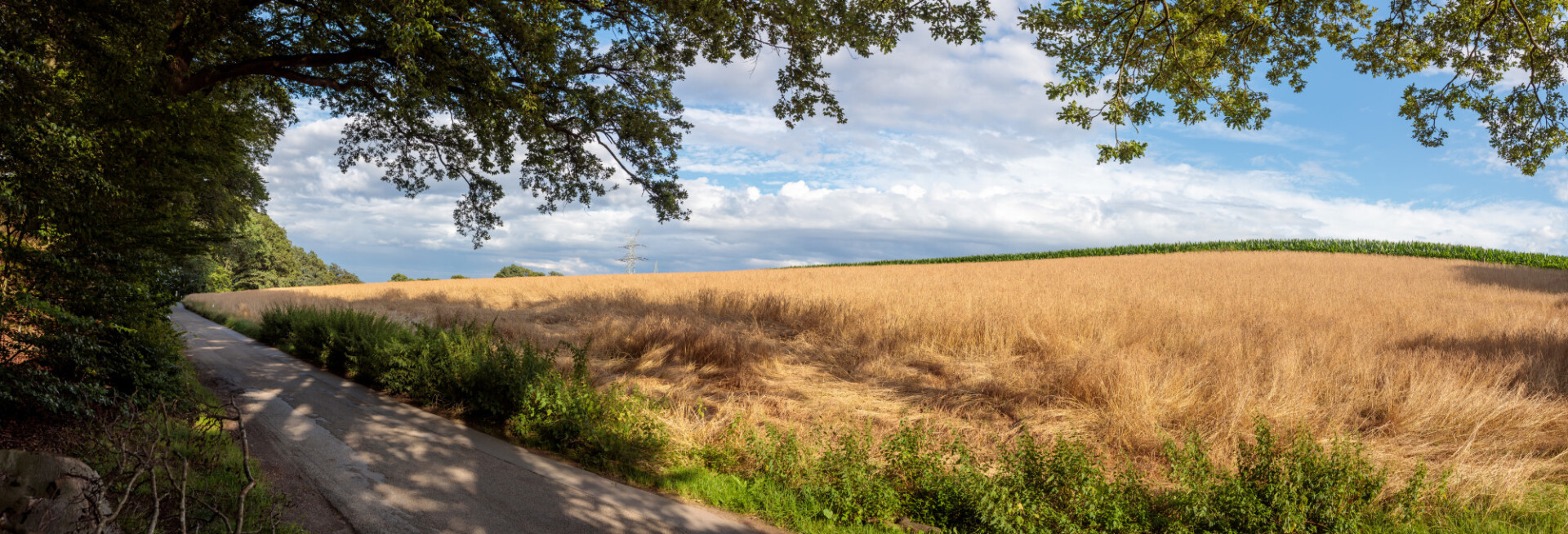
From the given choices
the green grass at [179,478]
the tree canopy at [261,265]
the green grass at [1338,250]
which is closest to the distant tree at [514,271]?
the tree canopy at [261,265]

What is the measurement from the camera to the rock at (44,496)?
359cm

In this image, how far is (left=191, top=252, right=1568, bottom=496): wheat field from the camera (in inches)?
255

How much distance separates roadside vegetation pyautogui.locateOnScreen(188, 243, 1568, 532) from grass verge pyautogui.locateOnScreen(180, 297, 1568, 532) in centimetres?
2

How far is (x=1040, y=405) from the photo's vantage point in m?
7.59

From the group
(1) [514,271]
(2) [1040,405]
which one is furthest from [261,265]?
(2) [1040,405]

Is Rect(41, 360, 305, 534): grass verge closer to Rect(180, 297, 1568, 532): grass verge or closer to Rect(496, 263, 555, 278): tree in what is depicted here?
Rect(180, 297, 1568, 532): grass verge

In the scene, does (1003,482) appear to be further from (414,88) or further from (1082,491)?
(414,88)

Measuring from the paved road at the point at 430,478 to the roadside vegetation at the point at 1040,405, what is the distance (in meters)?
0.41

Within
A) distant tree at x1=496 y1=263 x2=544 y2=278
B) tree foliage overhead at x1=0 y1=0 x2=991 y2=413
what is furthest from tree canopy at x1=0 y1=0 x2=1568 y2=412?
distant tree at x1=496 y1=263 x2=544 y2=278

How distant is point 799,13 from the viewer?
28.8 feet

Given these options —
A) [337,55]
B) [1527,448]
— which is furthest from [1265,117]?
[337,55]

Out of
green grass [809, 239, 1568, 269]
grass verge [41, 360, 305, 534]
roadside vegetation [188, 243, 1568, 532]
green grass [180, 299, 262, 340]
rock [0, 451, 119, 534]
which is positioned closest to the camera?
rock [0, 451, 119, 534]

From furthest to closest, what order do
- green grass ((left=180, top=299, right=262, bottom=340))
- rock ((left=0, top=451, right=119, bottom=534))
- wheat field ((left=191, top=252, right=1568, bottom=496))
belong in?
green grass ((left=180, top=299, right=262, bottom=340))
wheat field ((left=191, top=252, right=1568, bottom=496))
rock ((left=0, top=451, right=119, bottom=534))

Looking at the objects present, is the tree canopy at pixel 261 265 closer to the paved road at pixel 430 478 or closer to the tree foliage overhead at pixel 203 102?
the tree foliage overhead at pixel 203 102
